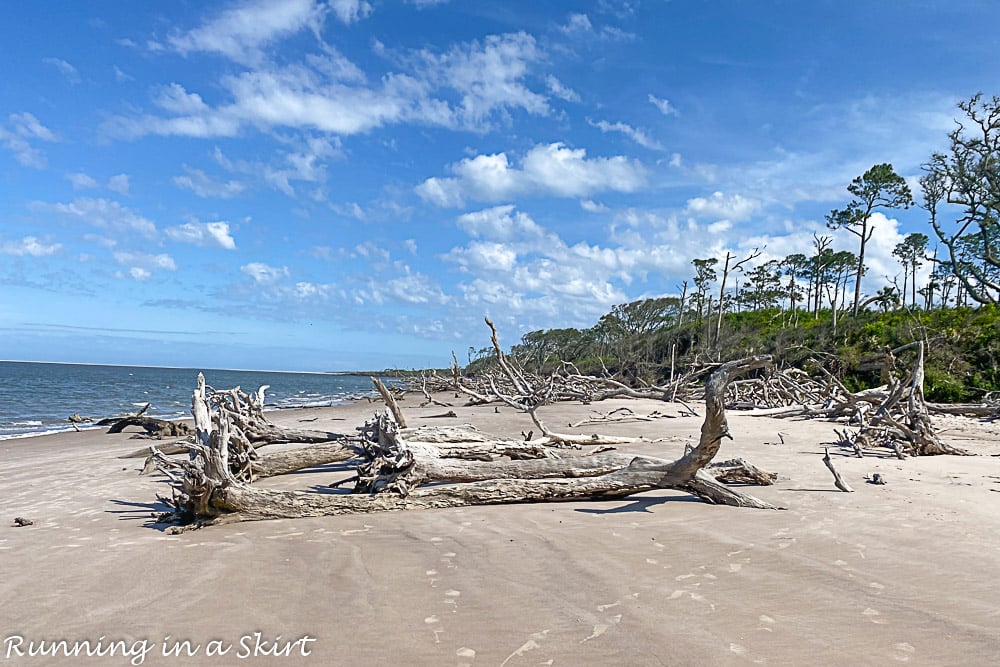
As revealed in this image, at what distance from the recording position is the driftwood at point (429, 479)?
16.5ft

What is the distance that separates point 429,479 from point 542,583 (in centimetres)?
239

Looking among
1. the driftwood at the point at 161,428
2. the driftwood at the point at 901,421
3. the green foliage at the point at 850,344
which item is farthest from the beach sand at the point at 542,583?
the driftwood at the point at 161,428

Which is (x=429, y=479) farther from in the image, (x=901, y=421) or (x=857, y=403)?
(x=857, y=403)

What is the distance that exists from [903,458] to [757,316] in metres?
41.5

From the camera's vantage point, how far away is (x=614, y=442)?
9.76m

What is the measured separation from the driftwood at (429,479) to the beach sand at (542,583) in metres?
0.16

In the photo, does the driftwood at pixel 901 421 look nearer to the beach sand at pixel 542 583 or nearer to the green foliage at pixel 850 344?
the green foliage at pixel 850 344

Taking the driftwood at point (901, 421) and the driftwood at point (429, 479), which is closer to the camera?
the driftwood at point (429, 479)

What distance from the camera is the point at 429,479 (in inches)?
228

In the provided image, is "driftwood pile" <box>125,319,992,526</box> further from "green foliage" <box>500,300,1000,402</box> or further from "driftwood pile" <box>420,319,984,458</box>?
"green foliage" <box>500,300,1000,402</box>

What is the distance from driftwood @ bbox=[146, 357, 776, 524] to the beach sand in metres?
0.16

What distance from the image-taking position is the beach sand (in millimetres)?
2807

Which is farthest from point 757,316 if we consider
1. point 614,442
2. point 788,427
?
point 614,442

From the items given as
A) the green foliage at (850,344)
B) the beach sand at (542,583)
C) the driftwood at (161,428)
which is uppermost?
the green foliage at (850,344)
